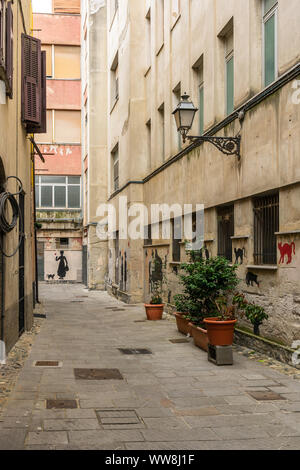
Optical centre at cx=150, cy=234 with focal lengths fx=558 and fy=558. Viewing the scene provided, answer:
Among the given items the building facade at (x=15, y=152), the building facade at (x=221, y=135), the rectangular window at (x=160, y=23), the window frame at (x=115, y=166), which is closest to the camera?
the building facade at (x=15, y=152)

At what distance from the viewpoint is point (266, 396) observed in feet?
21.9

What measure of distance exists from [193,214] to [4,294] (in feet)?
20.0

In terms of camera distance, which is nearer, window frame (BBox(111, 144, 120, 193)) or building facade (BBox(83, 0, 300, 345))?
building facade (BBox(83, 0, 300, 345))

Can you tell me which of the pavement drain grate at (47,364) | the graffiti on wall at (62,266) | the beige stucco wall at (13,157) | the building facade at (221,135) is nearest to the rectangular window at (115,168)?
the building facade at (221,135)

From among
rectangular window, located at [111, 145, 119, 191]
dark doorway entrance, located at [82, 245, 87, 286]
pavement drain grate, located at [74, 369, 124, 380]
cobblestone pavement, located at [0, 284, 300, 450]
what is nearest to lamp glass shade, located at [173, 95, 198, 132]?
cobblestone pavement, located at [0, 284, 300, 450]

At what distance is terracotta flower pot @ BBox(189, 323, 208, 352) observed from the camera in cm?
982

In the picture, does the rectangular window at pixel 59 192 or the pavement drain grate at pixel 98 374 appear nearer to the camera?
the pavement drain grate at pixel 98 374

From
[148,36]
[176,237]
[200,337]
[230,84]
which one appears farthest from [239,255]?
[148,36]

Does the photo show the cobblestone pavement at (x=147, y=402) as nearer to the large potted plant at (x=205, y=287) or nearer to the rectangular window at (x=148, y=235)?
the large potted plant at (x=205, y=287)

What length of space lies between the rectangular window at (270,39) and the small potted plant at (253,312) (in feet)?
12.6

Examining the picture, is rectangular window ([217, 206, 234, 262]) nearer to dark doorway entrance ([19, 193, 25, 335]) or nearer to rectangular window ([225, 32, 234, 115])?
rectangular window ([225, 32, 234, 115])

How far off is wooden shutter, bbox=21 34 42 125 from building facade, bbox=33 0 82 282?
847 inches

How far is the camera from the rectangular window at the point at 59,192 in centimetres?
3422
